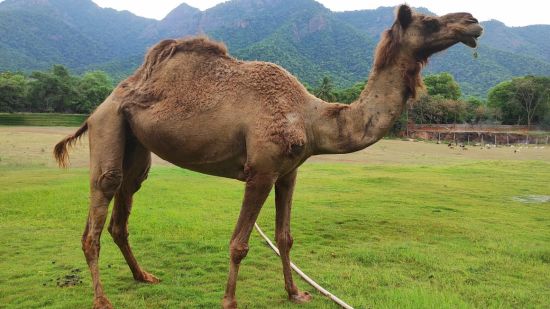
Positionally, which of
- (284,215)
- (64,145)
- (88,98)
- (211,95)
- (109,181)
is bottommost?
(284,215)

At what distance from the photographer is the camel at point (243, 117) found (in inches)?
171

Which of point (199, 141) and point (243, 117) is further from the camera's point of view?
point (199, 141)

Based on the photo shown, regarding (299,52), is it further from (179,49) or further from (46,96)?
(179,49)

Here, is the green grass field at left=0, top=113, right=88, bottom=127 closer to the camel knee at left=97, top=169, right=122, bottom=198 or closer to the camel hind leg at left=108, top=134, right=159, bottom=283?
the camel hind leg at left=108, top=134, right=159, bottom=283

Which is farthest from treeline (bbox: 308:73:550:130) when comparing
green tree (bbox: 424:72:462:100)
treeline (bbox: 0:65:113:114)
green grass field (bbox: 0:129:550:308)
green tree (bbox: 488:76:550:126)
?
green grass field (bbox: 0:129:550:308)

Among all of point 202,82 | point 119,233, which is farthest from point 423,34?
point 119,233

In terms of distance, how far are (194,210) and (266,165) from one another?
20.4 feet

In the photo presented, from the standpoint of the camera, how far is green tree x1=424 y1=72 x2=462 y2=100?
274 ft

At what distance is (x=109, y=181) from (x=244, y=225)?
1603 millimetres

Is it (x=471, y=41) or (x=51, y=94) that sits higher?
(x=51, y=94)

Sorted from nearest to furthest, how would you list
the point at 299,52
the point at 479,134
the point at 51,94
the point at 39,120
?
the point at 39,120 < the point at 479,134 < the point at 51,94 < the point at 299,52

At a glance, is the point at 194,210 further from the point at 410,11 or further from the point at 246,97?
the point at 410,11

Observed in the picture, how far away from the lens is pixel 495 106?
7894 centimetres

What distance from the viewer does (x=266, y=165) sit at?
14.1 ft
